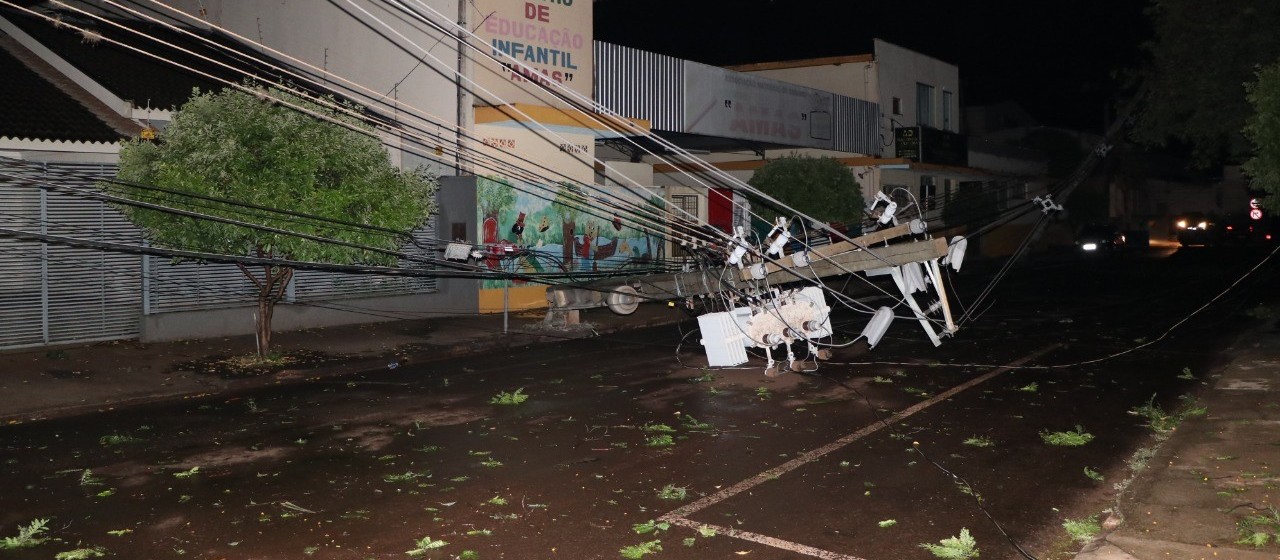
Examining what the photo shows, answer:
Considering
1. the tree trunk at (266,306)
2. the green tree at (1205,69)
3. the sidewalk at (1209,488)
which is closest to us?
the sidewalk at (1209,488)

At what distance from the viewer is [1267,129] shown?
47.6ft

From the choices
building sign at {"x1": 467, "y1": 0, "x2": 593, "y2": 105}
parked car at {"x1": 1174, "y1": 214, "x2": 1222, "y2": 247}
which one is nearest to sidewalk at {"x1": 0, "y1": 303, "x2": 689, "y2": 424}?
building sign at {"x1": 467, "y1": 0, "x2": 593, "y2": 105}

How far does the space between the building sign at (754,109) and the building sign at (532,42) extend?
5076 mm

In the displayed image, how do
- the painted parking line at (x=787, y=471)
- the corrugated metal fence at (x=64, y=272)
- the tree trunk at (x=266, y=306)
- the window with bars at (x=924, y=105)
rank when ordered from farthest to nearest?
1. the window with bars at (x=924, y=105)
2. the corrugated metal fence at (x=64, y=272)
3. the tree trunk at (x=266, y=306)
4. the painted parking line at (x=787, y=471)

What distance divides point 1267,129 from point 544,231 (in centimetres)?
1437

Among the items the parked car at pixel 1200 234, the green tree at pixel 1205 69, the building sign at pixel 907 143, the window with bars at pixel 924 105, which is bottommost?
the parked car at pixel 1200 234

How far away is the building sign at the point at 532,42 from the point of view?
2125 centimetres

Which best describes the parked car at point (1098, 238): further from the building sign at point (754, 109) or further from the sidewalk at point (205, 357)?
the sidewalk at point (205, 357)

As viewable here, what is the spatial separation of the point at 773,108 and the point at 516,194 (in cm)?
1208

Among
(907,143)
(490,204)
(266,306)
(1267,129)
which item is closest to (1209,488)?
(1267,129)

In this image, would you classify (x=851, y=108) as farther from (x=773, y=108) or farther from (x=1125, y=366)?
(x=1125, y=366)

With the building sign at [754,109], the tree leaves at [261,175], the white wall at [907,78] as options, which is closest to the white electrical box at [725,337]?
the tree leaves at [261,175]

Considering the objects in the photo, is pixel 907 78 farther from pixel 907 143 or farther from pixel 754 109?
pixel 754 109

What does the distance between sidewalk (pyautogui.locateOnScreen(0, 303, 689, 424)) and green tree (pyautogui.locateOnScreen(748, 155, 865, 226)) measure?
362 inches
